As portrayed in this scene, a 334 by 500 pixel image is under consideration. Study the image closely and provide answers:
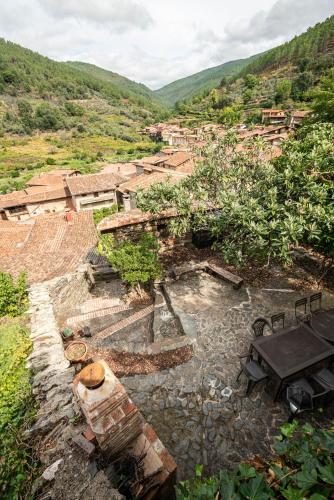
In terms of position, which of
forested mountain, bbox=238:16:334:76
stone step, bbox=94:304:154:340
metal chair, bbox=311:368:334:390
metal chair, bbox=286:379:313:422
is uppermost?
forested mountain, bbox=238:16:334:76

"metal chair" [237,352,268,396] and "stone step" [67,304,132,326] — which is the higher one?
"metal chair" [237,352,268,396]

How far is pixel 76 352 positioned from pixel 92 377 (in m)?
3.35

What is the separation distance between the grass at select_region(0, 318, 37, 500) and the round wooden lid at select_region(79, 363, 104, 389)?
1719 mm

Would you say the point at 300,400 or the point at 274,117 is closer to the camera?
the point at 300,400

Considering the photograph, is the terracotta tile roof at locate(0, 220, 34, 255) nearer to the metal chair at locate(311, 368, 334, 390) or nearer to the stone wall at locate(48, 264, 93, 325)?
the stone wall at locate(48, 264, 93, 325)

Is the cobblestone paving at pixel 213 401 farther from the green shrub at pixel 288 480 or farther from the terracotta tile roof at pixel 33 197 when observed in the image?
the terracotta tile roof at pixel 33 197

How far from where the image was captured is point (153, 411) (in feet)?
17.4

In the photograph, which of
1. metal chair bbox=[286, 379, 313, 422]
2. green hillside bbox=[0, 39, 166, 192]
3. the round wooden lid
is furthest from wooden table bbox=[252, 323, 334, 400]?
green hillside bbox=[0, 39, 166, 192]

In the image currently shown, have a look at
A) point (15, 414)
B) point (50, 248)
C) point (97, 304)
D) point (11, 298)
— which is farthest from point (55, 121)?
point (15, 414)

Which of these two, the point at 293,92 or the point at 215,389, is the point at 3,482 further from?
the point at 293,92

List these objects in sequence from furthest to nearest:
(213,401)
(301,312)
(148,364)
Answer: (301,312) → (148,364) → (213,401)

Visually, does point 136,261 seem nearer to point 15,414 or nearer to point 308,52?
point 15,414

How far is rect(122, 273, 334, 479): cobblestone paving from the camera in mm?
4633

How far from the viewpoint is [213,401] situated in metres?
5.38
